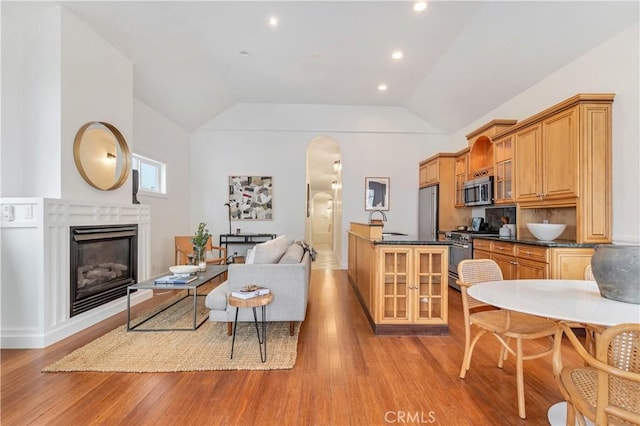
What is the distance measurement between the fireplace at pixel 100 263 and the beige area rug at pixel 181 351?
1.68ft

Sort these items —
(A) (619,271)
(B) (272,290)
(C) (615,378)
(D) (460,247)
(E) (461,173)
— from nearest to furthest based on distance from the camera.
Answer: (C) (615,378) < (A) (619,271) < (B) (272,290) < (D) (460,247) < (E) (461,173)

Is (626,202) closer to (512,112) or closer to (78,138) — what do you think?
(512,112)

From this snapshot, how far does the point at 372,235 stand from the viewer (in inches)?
126

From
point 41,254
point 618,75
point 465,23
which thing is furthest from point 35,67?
point 618,75

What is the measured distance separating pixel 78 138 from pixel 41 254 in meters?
1.23

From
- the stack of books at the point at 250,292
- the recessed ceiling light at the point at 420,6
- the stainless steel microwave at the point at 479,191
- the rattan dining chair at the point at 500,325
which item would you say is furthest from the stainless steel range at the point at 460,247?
the recessed ceiling light at the point at 420,6

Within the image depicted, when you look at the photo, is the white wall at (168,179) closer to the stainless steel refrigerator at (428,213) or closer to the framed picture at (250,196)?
the framed picture at (250,196)

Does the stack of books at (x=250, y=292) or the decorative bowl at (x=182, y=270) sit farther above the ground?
the decorative bowl at (x=182, y=270)

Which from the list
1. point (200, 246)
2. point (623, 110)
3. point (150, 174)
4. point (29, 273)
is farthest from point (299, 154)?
point (623, 110)

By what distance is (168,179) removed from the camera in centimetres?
557

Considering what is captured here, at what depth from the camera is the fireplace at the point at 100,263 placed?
2918 millimetres

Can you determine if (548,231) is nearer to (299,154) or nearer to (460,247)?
(460,247)

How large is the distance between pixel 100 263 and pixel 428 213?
5471 millimetres

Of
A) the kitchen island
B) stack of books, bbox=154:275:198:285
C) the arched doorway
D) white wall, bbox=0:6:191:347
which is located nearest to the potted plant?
stack of books, bbox=154:275:198:285
